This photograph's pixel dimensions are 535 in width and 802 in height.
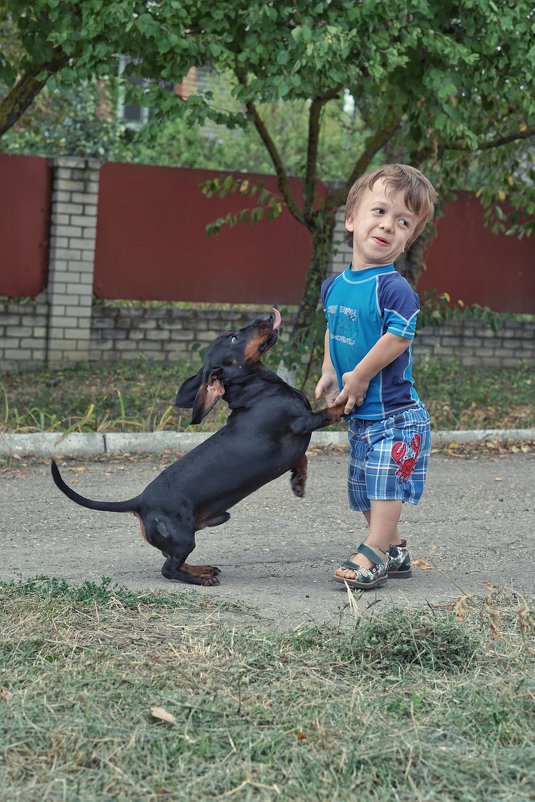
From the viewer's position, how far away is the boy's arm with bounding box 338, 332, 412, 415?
439 centimetres

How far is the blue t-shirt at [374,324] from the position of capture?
4426mm

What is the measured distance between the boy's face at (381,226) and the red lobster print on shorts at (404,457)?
2.45 feet

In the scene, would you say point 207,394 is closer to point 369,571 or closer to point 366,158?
point 369,571

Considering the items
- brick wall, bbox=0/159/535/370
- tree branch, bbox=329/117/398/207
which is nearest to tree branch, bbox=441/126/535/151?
tree branch, bbox=329/117/398/207

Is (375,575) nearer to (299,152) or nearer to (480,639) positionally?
(480,639)

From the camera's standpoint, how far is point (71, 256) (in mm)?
11336

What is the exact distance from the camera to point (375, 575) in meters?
4.64

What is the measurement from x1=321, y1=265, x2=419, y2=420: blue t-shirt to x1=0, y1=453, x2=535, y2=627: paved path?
31.1 inches

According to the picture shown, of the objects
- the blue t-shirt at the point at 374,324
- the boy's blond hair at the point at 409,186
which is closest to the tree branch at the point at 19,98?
the boy's blond hair at the point at 409,186

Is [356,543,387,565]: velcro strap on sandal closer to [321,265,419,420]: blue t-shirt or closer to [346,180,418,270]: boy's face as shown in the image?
[321,265,419,420]: blue t-shirt

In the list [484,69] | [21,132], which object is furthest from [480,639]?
[21,132]

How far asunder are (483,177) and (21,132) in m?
7.27

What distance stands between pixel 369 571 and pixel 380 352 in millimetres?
934

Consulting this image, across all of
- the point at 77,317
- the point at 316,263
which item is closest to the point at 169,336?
the point at 77,317
